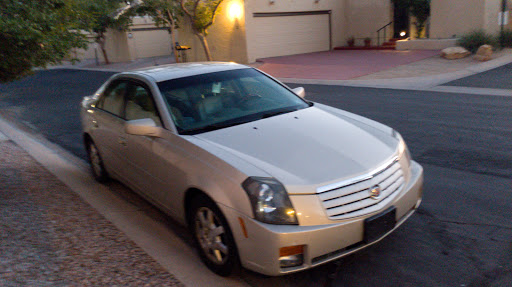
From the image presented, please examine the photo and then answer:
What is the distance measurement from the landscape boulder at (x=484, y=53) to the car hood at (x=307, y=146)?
1566cm

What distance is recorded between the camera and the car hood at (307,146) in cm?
347

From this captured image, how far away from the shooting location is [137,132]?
4.31 m

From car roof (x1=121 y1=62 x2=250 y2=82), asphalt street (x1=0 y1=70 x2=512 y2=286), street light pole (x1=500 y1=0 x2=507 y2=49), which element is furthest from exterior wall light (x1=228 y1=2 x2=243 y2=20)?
car roof (x1=121 y1=62 x2=250 y2=82)

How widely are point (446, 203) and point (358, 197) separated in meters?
2.04

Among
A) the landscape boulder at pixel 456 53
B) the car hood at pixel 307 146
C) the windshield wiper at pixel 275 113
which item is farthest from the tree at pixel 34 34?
the landscape boulder at pixel 456 53

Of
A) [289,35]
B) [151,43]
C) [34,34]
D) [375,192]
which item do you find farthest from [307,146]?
[151,43]

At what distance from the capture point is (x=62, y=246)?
4387 mm

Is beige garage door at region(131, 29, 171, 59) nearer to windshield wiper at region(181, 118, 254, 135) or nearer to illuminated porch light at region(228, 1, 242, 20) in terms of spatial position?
illuminated porch light at region(228, 1, 242, 20)

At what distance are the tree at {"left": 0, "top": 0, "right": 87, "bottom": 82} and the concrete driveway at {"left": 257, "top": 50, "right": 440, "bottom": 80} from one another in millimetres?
12364

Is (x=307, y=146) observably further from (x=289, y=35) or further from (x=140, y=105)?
(x=289, y=35)

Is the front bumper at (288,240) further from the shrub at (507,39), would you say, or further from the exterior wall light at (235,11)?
the exterior wall light at (235,11)

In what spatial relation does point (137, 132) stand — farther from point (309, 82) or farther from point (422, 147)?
point (309, 82)

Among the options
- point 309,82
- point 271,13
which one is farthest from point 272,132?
point 271,13

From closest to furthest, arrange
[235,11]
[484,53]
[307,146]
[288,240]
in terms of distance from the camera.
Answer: [288,240], [307,146], [484,53], [235,11]
